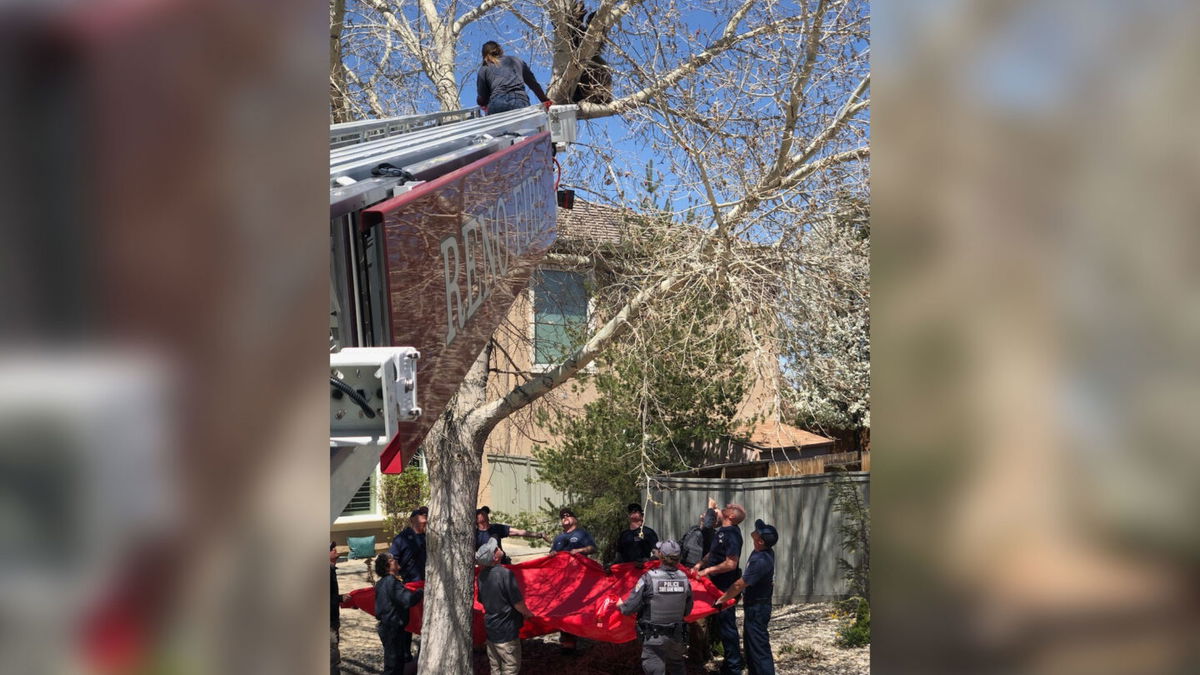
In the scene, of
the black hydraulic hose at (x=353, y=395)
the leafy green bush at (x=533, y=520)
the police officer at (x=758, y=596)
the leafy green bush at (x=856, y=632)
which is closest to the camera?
the black hydraulic hose at (x=353, y=395)

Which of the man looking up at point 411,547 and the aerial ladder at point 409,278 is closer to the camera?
the aerial ladder at point 409,278

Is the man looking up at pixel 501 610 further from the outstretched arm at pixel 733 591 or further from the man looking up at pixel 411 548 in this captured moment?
the outstretched arm at pixel 733 591

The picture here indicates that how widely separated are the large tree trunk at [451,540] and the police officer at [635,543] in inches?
91.1

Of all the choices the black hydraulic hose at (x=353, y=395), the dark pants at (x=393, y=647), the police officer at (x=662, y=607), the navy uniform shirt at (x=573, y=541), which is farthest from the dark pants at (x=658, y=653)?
the black hydraulic hose at (x=353, y=395)

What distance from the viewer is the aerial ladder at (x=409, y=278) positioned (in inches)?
108

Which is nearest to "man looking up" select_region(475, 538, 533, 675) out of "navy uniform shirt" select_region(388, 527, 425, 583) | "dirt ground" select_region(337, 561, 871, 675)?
"dirt ground" select_region(337, 561, 871, 675)

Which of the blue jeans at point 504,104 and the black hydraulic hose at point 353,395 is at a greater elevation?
the blue jeans at point 504,104

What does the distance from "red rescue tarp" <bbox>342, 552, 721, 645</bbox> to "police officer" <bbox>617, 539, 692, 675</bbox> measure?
55 centimetres

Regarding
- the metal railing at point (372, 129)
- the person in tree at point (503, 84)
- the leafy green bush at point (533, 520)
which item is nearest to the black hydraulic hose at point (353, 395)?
the metal railing at point (372, 129)

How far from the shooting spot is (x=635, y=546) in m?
11.6

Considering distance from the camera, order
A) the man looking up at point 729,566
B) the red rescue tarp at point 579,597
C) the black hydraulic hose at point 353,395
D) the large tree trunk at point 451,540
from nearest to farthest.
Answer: the black hydraulic hose at point 353,395, the large tree trunk at point 451,540, the red rescue tarp at point 579,597, the man looking up at point 729,566

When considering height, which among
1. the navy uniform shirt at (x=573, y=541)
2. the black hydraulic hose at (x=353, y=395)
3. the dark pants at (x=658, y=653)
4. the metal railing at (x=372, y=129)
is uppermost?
the metal railing at (x=372, y=129)
